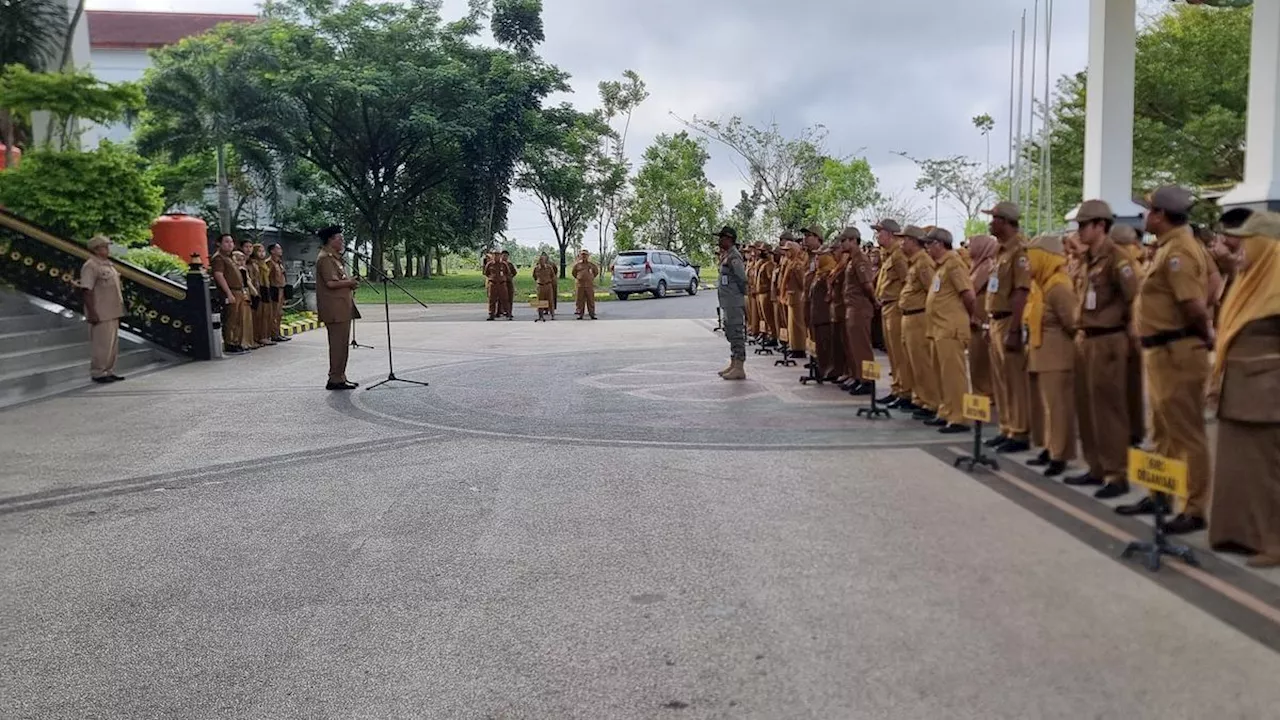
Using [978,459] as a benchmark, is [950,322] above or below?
above

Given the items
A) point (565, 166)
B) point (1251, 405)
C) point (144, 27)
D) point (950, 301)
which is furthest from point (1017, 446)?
point (144, 27)

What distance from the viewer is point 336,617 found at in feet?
15.2

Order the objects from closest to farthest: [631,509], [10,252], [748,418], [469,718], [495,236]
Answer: [469,718] → [631,509] → [748,418] → [10,252] → [495,236]

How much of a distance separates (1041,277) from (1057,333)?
20.6 inches

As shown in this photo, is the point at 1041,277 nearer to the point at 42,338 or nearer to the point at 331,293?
the point at 331,293

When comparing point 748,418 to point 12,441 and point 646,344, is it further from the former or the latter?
point 646,344

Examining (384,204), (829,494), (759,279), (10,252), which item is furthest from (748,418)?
(384,204)

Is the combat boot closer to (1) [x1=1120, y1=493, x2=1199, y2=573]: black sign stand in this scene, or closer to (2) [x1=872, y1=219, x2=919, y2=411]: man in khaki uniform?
(2) [x1=872, y1=219, x2=919, y2=411]: man in khaki uniform

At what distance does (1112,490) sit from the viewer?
660 centimetres

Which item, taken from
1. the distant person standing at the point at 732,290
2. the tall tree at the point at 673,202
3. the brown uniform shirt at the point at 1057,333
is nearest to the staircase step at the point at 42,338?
the distant person standing at the point at 732,290

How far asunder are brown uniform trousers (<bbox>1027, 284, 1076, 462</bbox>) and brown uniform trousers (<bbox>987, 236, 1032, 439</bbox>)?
39 centimetres

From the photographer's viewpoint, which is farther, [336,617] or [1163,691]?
[336,617]

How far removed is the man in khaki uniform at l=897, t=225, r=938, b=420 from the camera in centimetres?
955

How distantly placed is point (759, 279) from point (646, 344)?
2418 millimetres
